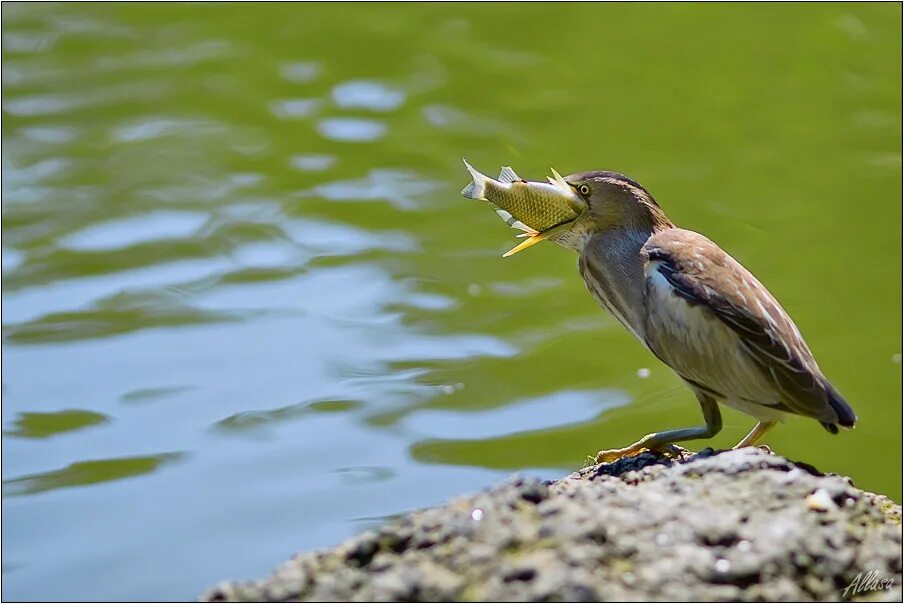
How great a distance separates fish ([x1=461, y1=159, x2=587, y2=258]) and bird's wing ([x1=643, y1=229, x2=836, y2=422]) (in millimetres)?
384

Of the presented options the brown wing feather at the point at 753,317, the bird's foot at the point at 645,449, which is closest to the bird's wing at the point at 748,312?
the brown wing feather at the point at 753,317

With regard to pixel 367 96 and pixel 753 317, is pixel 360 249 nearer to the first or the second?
pixel 367 96

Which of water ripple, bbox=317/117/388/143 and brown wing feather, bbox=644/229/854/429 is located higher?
water ripple, bbox=317/117/388/143

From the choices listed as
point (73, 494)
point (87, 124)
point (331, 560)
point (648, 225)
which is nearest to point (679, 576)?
point (331, 560)

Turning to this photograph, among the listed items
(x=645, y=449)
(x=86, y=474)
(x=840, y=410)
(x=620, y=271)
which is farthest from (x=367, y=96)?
(x=840, y=410)

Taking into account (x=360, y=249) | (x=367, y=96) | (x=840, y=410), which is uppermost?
(x=367, y=96)

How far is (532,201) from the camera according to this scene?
5.71 metres

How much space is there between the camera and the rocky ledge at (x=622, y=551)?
11.0ft

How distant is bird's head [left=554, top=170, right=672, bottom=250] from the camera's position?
5.62m

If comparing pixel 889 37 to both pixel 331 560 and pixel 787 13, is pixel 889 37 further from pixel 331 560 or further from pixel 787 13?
pixel 331 560

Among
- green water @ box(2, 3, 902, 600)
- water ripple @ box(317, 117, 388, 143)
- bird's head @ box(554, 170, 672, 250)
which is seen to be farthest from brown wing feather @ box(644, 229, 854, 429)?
water ripple @ box(317, 117, 388, 143)

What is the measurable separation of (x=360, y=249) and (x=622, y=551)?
6530mm

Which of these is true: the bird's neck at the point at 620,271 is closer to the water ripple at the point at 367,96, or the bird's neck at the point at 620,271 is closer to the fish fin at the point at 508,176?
the fish fin at the point at 508,176

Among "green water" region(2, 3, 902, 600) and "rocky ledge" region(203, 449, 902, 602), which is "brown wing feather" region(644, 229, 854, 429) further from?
"green water" region(2, 3, 902, 600)
